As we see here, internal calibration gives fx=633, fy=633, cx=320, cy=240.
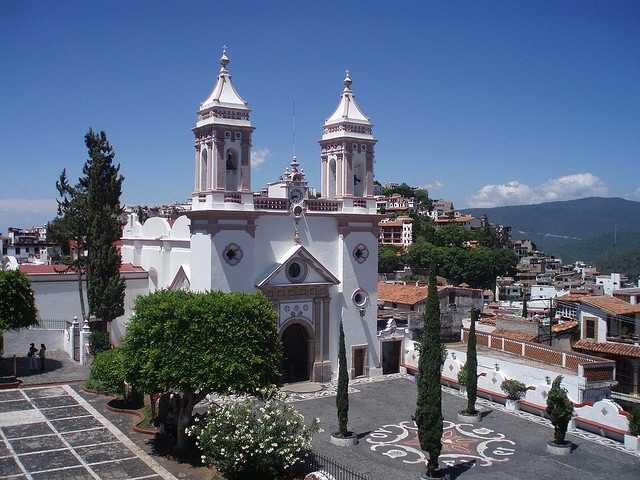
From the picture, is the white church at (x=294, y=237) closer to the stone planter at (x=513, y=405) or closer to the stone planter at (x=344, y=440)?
the stone planter at (x=513, y=405)

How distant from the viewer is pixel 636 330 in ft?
112

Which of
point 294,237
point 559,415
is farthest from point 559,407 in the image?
point 294,237

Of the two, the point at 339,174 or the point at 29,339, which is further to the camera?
the point at 29,339

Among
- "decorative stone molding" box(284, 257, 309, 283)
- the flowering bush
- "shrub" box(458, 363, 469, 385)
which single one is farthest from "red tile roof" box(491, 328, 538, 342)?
the flowering bush

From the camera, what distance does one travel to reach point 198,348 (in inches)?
770

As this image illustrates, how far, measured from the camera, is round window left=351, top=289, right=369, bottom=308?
31234 mm

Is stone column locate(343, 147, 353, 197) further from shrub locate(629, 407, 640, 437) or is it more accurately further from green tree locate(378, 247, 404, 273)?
green tree locate(378, 247, 404, 273)

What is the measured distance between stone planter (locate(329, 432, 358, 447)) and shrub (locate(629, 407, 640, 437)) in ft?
30.8

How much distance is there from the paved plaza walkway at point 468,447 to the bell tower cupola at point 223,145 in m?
9.86

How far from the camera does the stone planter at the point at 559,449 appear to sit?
21.2 m

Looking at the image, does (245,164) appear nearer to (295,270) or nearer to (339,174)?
(339,174)

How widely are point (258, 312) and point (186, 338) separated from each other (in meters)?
2.51

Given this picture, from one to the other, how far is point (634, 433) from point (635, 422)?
1.63 ft

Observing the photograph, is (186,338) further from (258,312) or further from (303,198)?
(303,198)
